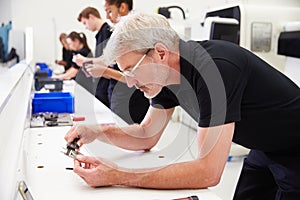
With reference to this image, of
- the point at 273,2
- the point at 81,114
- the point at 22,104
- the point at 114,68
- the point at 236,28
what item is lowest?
the point at 81,114

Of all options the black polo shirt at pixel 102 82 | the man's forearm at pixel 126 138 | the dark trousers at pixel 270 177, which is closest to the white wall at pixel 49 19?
the black polo shirt at pixel 102 82

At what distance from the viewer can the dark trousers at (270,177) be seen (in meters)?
1.17

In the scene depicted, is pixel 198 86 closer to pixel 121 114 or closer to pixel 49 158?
pixel 49 158

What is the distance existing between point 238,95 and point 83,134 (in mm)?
623

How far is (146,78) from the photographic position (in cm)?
105

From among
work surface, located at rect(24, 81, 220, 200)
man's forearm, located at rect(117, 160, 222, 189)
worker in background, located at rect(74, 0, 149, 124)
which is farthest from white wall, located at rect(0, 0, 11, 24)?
man's forearm, located at rect(117, 160, 222, 189)

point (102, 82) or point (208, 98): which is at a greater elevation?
point (208, 98)

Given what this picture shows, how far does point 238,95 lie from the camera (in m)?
0.94

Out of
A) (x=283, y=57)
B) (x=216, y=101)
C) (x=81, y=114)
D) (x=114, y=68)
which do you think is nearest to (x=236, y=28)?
(x=283, y=57)

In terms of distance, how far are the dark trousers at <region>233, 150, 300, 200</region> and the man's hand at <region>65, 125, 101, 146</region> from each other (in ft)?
2.10

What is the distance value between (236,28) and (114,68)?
1285mm

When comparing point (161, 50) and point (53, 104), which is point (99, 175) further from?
point (53, 104)

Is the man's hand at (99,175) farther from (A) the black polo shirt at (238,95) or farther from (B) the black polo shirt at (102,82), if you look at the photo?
(B) the black polo shirt at (102,82)

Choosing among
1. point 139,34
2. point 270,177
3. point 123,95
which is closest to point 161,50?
point 139,34
